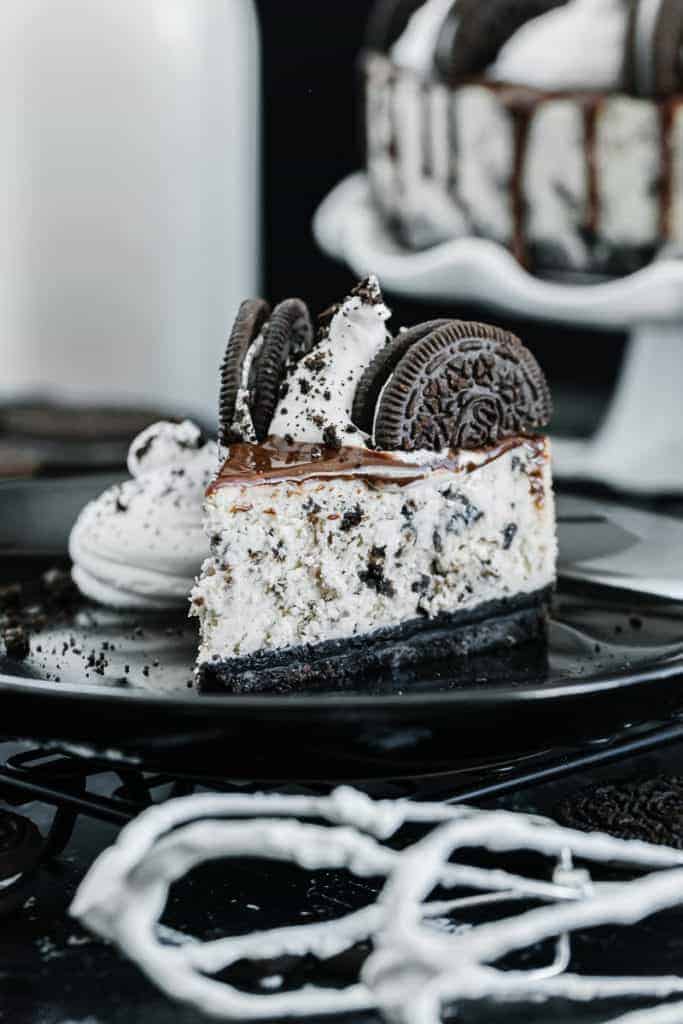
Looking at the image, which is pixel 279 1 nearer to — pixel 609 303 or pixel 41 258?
pixel 41 258

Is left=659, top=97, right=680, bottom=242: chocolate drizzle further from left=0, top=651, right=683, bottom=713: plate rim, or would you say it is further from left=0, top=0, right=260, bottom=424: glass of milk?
left=0, top=0, right=260, bottom=424: glass of milk

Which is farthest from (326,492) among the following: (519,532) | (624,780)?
(624,780)

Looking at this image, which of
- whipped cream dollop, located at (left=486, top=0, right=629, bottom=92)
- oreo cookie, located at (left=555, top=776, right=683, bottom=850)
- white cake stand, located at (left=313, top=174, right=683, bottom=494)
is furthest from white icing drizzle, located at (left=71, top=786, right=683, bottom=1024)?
whipped cream dollop, located at (left=486, top=0, right=629, bottom=92)

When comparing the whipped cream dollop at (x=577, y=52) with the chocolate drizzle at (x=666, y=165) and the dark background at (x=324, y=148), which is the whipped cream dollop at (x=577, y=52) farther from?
the dark background at (x=324, y=148)

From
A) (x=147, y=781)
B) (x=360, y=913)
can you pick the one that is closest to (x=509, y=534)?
(x=147, y=781)

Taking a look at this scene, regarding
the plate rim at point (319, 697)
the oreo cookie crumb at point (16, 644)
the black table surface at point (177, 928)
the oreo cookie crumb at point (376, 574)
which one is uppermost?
the plate rim at point (319, 697)

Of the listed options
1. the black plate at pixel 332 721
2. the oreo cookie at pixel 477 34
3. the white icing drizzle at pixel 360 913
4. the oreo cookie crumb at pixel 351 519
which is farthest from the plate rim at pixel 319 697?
the oreo cookie at pixel 477 34
